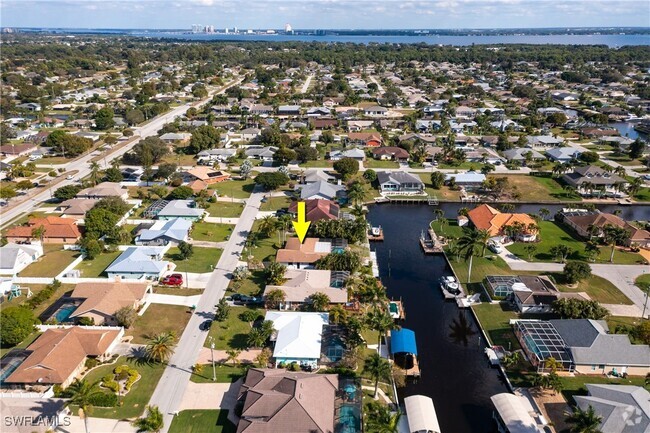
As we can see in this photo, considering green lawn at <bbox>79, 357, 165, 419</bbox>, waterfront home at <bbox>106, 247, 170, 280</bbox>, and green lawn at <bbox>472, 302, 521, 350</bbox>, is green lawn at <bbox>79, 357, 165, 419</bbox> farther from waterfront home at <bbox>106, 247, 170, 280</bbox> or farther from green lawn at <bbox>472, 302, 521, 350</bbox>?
Result: green lawn at <bbox>472, 302, 521, 350</bbox>

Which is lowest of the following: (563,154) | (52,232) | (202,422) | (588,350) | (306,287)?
(202,422)

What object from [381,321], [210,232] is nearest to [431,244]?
[381,321]

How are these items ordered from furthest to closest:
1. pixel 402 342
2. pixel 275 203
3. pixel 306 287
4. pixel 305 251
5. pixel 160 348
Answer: pixel 275 203, pixel 305 251, pixel 306 287, pixel 402 342, pixel 160 348

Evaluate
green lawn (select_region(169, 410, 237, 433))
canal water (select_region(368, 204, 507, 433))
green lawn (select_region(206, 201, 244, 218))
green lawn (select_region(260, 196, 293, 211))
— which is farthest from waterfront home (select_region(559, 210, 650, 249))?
green lawn (select_region(169, 410, 237, 433))

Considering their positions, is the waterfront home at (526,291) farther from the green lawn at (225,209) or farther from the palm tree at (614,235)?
the green lawn at (225,209)

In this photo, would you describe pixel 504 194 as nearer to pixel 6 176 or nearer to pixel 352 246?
pixel 352 246

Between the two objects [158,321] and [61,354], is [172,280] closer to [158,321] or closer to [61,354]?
[158,321]

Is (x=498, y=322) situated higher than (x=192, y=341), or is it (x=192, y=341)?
(x=192, y=341)

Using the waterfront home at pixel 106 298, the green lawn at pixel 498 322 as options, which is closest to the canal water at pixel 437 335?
the green lawn at pixel 498 322
